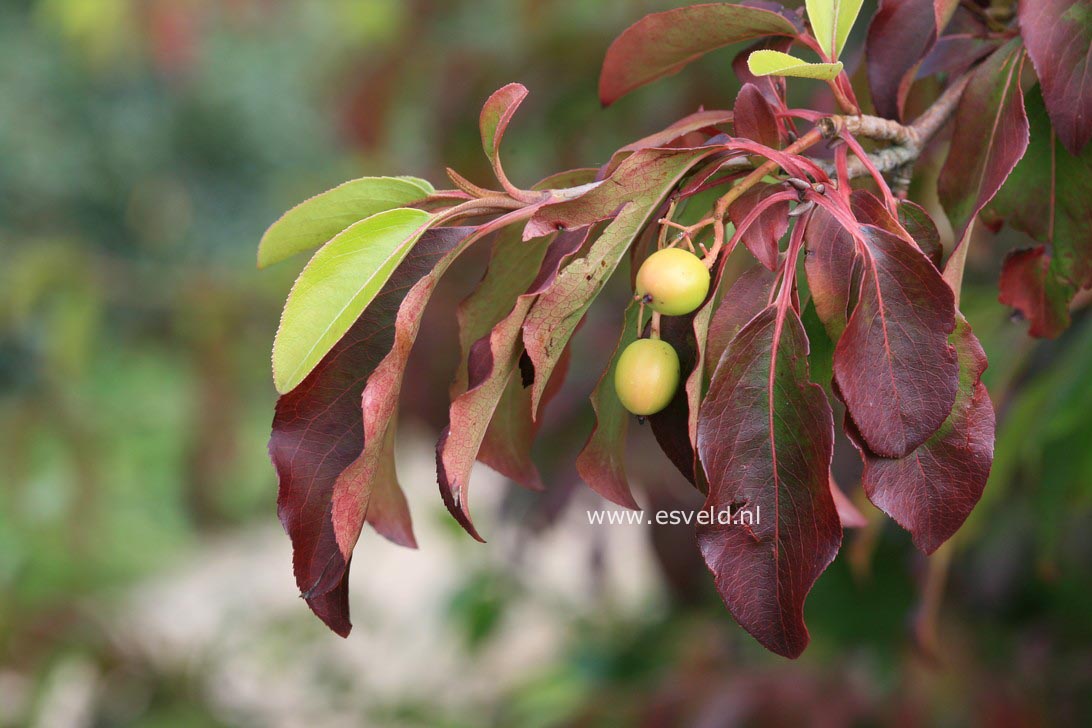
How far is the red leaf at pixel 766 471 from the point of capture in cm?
36

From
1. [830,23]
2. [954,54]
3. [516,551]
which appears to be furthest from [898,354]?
[516,551]

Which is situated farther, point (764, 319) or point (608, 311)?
point (608, 311)

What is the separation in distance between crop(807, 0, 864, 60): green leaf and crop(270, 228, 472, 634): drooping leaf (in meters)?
0.17

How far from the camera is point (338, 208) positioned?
409mm

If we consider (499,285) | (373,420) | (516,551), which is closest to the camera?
(373,420)

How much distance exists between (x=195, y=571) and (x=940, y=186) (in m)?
4.81

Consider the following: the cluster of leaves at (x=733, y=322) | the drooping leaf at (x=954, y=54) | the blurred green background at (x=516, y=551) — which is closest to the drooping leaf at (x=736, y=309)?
the cluster of leaves at (x=733, y=322)

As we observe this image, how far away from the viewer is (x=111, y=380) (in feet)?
19.0

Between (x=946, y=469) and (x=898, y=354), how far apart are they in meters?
0.05

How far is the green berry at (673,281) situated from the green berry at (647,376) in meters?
0.02

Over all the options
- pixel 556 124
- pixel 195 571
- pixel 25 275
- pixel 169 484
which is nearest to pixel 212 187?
pixel 169 484

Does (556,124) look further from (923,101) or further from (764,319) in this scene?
(764,319)

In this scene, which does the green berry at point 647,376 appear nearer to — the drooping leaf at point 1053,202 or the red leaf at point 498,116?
the red leaf at point 498,116

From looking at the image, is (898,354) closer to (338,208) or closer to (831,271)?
(831,271)
